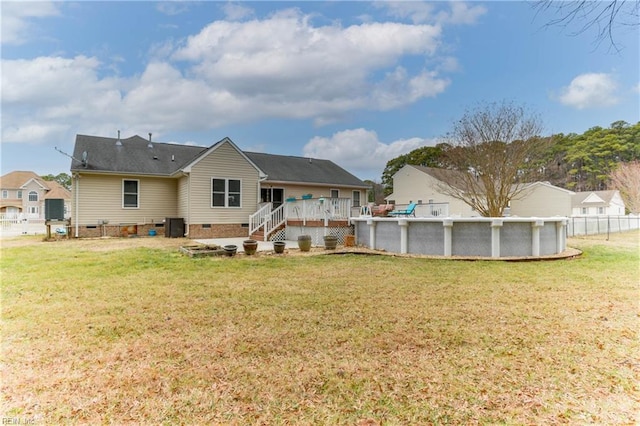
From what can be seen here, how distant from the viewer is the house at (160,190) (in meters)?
14.6

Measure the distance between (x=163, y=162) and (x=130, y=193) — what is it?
2492mm

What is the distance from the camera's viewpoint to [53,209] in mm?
14414

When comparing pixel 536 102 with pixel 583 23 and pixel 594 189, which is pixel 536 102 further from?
pixel 594 189

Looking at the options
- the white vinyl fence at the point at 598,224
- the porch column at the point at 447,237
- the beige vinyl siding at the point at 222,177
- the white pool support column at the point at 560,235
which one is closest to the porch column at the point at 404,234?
the porch column at the point at 447,237

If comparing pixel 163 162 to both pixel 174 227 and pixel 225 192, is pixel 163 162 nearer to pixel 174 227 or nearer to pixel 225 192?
pixel 174 227

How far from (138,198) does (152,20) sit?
8.01 meters

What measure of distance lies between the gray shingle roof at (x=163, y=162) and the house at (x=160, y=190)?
1.8 inches

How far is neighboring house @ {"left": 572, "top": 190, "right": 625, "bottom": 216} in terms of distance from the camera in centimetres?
3837

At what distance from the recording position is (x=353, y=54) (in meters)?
13.9

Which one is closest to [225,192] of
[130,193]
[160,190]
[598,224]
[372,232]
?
[160,190]

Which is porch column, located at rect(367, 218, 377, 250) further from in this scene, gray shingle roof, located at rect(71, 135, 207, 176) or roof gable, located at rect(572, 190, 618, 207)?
roof gable, located at rect(572, 190, 618, 207)

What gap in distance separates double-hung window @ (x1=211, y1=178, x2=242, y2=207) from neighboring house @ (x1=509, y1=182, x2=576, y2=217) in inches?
1138

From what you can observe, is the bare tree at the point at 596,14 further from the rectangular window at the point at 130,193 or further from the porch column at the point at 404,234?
the rectangular window at the point at 130,193

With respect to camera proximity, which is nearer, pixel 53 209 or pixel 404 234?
pixel 404 234
